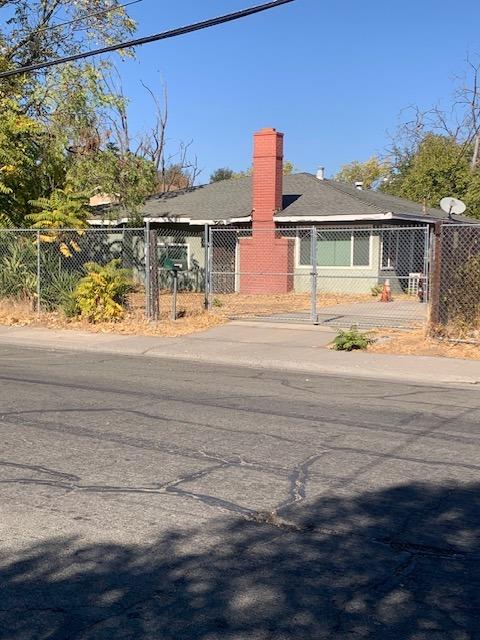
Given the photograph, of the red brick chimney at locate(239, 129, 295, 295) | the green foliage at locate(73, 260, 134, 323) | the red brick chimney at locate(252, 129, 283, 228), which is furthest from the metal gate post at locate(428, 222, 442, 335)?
the red brick chimney at locate(252, 129, 283, 228)

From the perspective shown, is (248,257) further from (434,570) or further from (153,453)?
(434,570)

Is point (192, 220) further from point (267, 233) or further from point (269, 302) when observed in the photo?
point (269, 302)

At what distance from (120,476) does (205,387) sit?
13.2 feet

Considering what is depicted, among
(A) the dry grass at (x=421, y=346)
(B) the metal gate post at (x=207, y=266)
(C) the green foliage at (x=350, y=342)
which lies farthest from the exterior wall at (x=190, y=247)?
(C) the green foliage at (x=350, y=342)

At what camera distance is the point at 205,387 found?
9453 mm

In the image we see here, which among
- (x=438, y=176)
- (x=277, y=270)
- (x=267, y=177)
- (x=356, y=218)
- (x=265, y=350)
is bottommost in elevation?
(x=265, y=350)

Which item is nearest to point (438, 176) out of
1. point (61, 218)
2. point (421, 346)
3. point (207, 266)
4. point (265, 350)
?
point (207, 266)

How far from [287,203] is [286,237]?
5.00ft

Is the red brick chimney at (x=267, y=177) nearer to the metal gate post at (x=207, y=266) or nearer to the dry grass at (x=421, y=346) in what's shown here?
the metal gate post at (x=207, y=266)

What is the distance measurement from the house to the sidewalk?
865cm

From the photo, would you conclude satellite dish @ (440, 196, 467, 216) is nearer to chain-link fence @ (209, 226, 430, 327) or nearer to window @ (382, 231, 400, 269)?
chain-link fence @ (209, 226, 430, 327)

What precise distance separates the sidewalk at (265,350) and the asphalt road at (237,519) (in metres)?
2.35

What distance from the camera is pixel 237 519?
4.62 meters

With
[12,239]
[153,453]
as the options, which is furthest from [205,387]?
[12,239]
